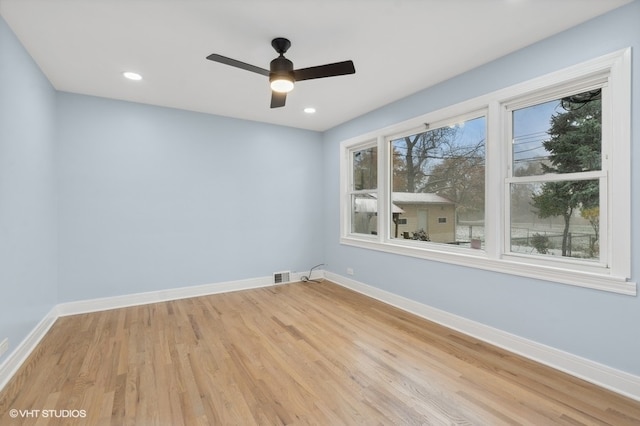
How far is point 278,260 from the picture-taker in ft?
16.1

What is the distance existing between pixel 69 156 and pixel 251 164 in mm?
2261

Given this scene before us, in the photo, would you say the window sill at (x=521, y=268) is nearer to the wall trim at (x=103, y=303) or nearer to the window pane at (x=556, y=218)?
the window pane at (x=556, y=218)

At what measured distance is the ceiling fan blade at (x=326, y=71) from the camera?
223cm

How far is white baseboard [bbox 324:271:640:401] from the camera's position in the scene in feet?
6.57

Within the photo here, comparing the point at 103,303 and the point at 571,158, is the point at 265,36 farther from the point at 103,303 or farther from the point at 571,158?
the point at 103,303

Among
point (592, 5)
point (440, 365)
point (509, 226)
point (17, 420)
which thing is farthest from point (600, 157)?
point (17, 420)

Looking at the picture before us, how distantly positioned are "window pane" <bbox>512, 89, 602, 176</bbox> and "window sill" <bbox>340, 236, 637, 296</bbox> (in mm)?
811

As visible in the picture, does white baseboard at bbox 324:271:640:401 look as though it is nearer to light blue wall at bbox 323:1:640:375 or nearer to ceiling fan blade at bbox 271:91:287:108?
light blue wall at bbox 323:1:640:375

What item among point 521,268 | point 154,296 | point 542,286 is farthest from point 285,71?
point 154,296

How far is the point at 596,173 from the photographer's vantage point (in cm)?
217

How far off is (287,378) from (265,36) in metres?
2.73

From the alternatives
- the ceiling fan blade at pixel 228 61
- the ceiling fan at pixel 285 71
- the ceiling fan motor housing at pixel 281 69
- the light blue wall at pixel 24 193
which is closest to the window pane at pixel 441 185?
the ceiling fan at pixel 285 71

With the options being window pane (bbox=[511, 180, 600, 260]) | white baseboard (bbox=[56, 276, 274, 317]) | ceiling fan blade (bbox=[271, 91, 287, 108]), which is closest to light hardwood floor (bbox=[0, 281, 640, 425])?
white baseboard (bbox=[56, 276, 274, 317])

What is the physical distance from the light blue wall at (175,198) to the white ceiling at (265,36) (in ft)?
2.14
